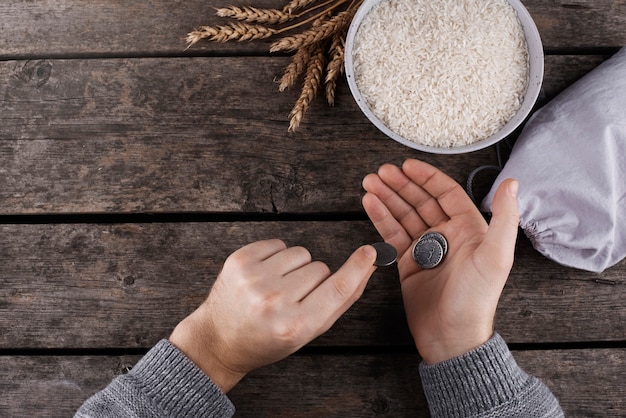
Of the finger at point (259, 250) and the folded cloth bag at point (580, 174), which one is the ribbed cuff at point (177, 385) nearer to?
the finger at point (259, 250)

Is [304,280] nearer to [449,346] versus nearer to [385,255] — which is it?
[385,255]

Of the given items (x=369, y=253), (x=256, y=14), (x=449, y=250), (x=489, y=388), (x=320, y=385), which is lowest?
(x=320, y=385)

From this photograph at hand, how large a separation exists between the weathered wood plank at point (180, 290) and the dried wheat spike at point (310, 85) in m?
0.22

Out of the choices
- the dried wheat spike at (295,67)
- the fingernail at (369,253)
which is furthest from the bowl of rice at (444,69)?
the fingernail at (369,253)

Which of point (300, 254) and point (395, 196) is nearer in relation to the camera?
point (300, 254)

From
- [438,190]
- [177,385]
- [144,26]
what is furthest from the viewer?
[144,26]

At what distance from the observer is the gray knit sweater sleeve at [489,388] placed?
92 cm

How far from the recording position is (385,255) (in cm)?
100

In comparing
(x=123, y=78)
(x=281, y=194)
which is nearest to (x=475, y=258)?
(x=281, y=194)

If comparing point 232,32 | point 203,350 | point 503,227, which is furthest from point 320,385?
point 232,32

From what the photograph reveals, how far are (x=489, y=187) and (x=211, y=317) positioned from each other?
0.62m

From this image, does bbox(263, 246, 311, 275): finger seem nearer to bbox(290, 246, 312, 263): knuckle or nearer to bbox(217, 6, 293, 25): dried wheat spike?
bbox(290, 246, 312, 263): knuckle

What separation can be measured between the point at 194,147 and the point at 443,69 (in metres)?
0.52

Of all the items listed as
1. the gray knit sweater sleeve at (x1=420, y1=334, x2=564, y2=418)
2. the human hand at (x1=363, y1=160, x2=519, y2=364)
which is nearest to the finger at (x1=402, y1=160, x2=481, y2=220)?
the human hand at (x1=363, y1=160, x2=519, y2=364)
